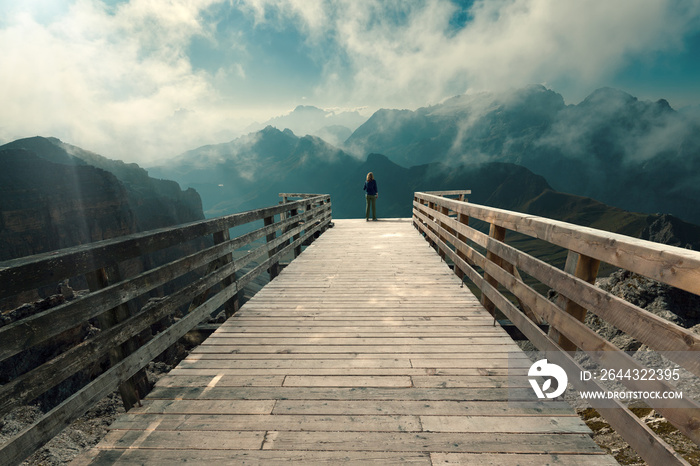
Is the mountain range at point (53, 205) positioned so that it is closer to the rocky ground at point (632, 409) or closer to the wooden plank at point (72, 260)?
the rocky ground at point (632, 409)

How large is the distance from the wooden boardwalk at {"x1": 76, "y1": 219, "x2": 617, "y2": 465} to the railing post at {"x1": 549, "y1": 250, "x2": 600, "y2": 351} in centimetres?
52

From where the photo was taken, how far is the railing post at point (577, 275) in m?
2.51

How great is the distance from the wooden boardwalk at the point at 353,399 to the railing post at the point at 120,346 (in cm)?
13

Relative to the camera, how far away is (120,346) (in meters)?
2.69

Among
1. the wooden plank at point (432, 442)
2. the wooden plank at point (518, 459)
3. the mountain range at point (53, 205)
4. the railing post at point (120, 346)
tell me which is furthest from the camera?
the mountain range at point (53, 205)

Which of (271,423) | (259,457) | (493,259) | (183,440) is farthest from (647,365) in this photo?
(183,440)

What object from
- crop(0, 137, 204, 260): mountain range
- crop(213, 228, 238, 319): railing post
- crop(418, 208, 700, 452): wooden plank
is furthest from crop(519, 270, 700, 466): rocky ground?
crop(0, 137, 204, 260): mountain range

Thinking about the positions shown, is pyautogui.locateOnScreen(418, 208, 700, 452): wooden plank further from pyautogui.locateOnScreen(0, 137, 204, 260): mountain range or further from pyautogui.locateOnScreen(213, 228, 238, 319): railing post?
pyautogui.locateOnScreen(0, 137, 204, 260): mountain range

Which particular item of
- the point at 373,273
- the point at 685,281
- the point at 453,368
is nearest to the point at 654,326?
the point at 685,281

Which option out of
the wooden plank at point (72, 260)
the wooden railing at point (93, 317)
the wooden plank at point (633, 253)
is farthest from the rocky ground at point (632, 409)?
the wooden plank at point (72, 260)

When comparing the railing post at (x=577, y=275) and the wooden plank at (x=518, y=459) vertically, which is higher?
the railing post at (x=577, y=275)

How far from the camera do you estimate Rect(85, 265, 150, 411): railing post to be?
2.51 metres

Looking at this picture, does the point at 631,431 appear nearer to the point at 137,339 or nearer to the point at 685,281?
the point at 685,281

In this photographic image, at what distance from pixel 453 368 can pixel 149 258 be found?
81580mm
